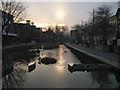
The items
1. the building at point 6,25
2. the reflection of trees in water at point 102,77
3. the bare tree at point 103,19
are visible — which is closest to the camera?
the reflection of trees in water at point 102,77

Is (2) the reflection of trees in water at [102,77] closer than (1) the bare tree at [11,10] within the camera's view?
Yes

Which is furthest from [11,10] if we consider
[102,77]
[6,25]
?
[102,77]

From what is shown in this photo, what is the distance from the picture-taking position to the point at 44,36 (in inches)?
3866

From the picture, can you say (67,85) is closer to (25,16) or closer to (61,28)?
(25,16)

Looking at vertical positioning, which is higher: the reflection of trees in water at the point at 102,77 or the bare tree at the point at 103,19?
the bare tree at the point at 103,19

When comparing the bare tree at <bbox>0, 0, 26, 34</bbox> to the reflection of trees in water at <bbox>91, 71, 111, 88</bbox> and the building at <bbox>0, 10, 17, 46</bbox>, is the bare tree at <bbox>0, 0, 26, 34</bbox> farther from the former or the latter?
the reflection of trees in water at <bbox>91, 71, 111, 88</bbox>

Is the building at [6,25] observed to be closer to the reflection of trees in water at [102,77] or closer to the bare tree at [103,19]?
the bare tree at [103,19]

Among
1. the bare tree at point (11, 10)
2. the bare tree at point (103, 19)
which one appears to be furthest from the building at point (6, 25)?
the bare tree at point (103, 19)

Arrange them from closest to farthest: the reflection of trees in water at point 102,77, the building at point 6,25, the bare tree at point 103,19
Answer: the reflection of trees in water at point 102,77 < the bare tree at point 103,19 < the building at point 6,25

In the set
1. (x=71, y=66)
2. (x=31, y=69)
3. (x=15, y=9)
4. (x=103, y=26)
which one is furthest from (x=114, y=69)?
(x=15, y=9)

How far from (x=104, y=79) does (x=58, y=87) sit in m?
4.34

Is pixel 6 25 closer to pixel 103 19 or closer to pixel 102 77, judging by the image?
pixel 103 19

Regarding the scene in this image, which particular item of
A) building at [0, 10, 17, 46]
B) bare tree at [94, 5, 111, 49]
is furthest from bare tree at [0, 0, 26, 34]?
bare tree at [94, 5, 111, 49]

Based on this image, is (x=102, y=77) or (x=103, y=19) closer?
(x=102, y=77)
